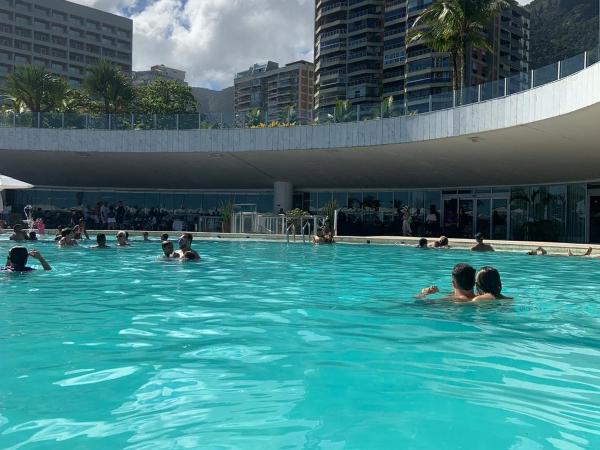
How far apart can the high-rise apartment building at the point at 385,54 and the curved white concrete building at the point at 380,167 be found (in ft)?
172

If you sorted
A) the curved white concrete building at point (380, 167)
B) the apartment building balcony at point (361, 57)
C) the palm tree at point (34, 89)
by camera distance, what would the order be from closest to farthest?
the curved white concrete building at point (380, 167) → the palm tree at point (34, 89) → the apartment building balcony at point (361, 57)

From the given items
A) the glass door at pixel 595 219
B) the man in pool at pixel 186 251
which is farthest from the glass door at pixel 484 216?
the man in pool at pixel 186 251

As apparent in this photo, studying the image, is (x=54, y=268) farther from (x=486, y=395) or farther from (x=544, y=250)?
(x=544, y=250)

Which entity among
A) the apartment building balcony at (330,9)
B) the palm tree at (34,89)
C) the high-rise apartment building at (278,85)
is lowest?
the palm tree at (34,89)

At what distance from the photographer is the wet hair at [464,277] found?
23.6 feet

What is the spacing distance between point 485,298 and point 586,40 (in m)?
110

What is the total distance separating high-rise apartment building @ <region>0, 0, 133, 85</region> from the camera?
85.1m

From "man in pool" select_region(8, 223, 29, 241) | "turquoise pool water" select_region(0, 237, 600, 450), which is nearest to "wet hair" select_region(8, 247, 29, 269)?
"turquoise pool water" select_region(0, 237, 600, 450)

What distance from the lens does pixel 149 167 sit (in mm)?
31250

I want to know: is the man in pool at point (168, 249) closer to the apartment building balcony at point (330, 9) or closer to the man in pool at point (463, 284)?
the man in pool at point (463, 284)

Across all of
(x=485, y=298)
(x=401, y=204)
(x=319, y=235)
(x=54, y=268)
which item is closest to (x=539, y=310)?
(x=485, y=298)

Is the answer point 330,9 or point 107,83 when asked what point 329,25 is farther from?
point 107,83

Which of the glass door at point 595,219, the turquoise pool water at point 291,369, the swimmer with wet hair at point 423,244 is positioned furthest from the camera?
the glass door at point 595,219

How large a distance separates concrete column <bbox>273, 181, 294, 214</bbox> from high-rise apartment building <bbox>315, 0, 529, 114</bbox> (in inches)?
Result: 2097
